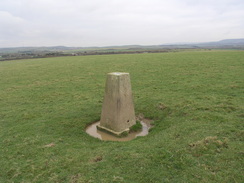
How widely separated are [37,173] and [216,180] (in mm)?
4901

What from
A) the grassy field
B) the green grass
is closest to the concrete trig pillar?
the green grass

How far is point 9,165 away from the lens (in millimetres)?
6051

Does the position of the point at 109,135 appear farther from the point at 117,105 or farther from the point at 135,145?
the point at 135,145

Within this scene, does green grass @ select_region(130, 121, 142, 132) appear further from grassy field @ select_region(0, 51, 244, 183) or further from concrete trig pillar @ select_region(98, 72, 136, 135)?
grassy field @ select_region(0, 51, 244, 183)

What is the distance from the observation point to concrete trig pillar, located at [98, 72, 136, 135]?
323 inches

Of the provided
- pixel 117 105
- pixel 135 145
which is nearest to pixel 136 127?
pixel 117 105

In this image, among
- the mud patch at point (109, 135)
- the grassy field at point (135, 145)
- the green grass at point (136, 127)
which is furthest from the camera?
the green grass at point (136, 127)

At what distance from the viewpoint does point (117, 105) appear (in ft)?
27.1

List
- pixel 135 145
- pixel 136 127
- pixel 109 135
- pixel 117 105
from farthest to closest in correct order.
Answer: pixel 136 127 → pixel 109 135 → pixel 117 105 → pixel 135 145

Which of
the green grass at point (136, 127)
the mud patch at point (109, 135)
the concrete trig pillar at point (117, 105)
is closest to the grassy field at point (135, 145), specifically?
the mud patch at point (109, 135)

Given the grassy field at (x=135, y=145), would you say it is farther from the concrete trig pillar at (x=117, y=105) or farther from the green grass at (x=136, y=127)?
the concrete trig pillar at (x=117, y=105)

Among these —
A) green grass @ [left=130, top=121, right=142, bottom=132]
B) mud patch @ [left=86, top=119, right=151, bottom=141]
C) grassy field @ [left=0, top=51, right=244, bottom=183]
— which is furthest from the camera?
green grass @ [left=130, top=121, right=142, bottom=132]

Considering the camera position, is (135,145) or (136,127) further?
(136,127)

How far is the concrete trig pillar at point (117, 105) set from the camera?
8.20 meters
